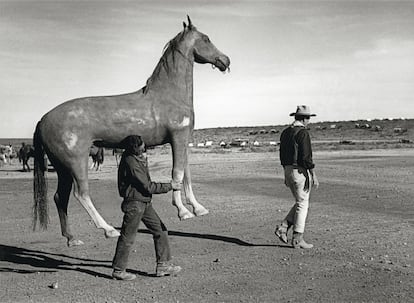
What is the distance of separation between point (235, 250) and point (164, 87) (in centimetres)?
285

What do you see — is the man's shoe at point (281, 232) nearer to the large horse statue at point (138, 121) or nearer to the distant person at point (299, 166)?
the distant person at point (299, 166)

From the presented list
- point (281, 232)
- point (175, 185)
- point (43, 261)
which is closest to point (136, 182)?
point (175, 185)

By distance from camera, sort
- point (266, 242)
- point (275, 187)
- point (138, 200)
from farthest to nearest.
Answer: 1. point (275, 187)
2. point (266, 242)
3. point (138, 200)

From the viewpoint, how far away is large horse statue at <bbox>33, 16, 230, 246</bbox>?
7.64 m

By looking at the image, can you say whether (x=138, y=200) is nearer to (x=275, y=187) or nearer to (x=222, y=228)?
(x=222, y=228)

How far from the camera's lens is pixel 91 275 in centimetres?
753

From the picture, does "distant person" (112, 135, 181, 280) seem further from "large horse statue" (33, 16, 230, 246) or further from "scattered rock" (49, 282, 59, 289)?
"scattered rock" (49, 282, 59, 289)

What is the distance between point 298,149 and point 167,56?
2541 millimetres

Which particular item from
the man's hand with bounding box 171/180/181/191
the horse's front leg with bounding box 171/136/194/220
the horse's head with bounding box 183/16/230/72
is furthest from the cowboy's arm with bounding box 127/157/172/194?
the horse's head with bounding box 183/16/230/72

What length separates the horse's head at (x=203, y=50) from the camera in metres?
8.18

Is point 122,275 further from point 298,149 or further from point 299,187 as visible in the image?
point 298,149

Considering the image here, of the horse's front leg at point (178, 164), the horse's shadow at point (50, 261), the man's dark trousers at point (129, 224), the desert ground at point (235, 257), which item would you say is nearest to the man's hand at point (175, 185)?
the horse's front leg at point (178, 164)

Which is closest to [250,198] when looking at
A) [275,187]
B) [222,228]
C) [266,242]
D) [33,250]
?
[275,187]

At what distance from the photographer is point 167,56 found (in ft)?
26.9
